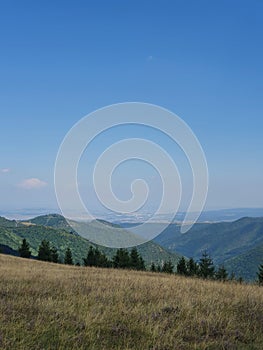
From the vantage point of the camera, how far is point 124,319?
712 cm

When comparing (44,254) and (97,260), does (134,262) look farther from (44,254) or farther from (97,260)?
(44,254)

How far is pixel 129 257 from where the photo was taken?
227ft

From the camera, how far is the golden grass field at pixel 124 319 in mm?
5977

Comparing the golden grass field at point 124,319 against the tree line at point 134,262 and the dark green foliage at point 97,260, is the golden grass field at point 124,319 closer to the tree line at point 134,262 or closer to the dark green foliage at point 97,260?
the tree line at point 134,262

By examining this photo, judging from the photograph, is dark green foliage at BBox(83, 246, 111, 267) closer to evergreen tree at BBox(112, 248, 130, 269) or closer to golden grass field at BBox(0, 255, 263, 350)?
evergreen tree at BBox(112, 248, 130, 269)

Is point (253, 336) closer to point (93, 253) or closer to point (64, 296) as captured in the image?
point (64, 296)

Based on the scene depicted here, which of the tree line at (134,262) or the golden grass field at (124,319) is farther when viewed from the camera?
the tree line at (134,262)

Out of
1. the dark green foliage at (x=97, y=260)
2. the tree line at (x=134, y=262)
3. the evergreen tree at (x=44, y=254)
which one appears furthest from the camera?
the evergreen tree at (x=44, y=254)

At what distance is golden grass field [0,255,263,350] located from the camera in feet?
19.6

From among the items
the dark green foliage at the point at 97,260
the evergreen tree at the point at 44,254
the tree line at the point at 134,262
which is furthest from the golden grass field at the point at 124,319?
the evergreen tree at the point at 44,254

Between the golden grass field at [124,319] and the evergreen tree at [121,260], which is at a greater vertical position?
the golden grass field at [124,319]

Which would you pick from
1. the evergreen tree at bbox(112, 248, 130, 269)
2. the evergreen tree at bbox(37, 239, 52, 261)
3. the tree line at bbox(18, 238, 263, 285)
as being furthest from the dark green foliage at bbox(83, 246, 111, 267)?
the evergreen tree at bbox(37, 239, 52, 261)

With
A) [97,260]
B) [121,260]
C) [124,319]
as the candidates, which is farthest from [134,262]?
[124,319]

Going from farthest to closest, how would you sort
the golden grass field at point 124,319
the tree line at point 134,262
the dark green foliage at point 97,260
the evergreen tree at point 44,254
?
the evergreen tree at point 44,254 → the dark green foliage at point 97,260 → the tree line at point 134,262 → the golden grass field at point 124,319
